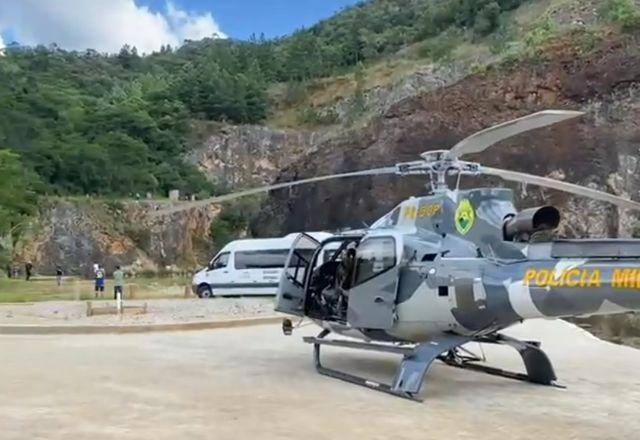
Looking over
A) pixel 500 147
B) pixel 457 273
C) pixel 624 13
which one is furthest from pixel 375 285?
A: pixel 624 13

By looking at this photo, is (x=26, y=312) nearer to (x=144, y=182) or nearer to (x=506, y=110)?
(x=506, y=110)

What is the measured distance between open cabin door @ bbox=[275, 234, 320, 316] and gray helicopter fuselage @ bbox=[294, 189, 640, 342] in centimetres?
76

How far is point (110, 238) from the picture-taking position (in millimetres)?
55656

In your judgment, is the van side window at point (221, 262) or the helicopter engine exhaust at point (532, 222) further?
the van side window at point (221, 262)

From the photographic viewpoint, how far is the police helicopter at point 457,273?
7691 mm

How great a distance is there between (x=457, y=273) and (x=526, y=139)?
32.0m

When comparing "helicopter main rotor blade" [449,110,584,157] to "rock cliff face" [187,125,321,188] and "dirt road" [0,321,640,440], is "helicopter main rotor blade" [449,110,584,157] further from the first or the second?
"rock cliff face" [187,125,321,188]

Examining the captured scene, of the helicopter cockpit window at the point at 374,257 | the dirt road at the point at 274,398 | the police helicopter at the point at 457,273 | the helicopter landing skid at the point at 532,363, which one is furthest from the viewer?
the helicopter landing skid at the point at 532,363

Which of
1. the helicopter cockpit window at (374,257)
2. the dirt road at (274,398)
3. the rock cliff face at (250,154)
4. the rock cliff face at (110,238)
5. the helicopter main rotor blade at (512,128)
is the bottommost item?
the dirt road at (274,398)

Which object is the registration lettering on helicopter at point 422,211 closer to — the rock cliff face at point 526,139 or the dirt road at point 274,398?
the dirt road at point 274,398

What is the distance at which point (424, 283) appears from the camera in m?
8.88

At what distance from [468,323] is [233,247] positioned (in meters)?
18.9

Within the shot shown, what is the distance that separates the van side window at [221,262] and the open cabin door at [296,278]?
16196 millimetres

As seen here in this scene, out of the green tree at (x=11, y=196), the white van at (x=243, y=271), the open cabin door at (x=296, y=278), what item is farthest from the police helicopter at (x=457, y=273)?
the green tree at (x=11, y=196)
